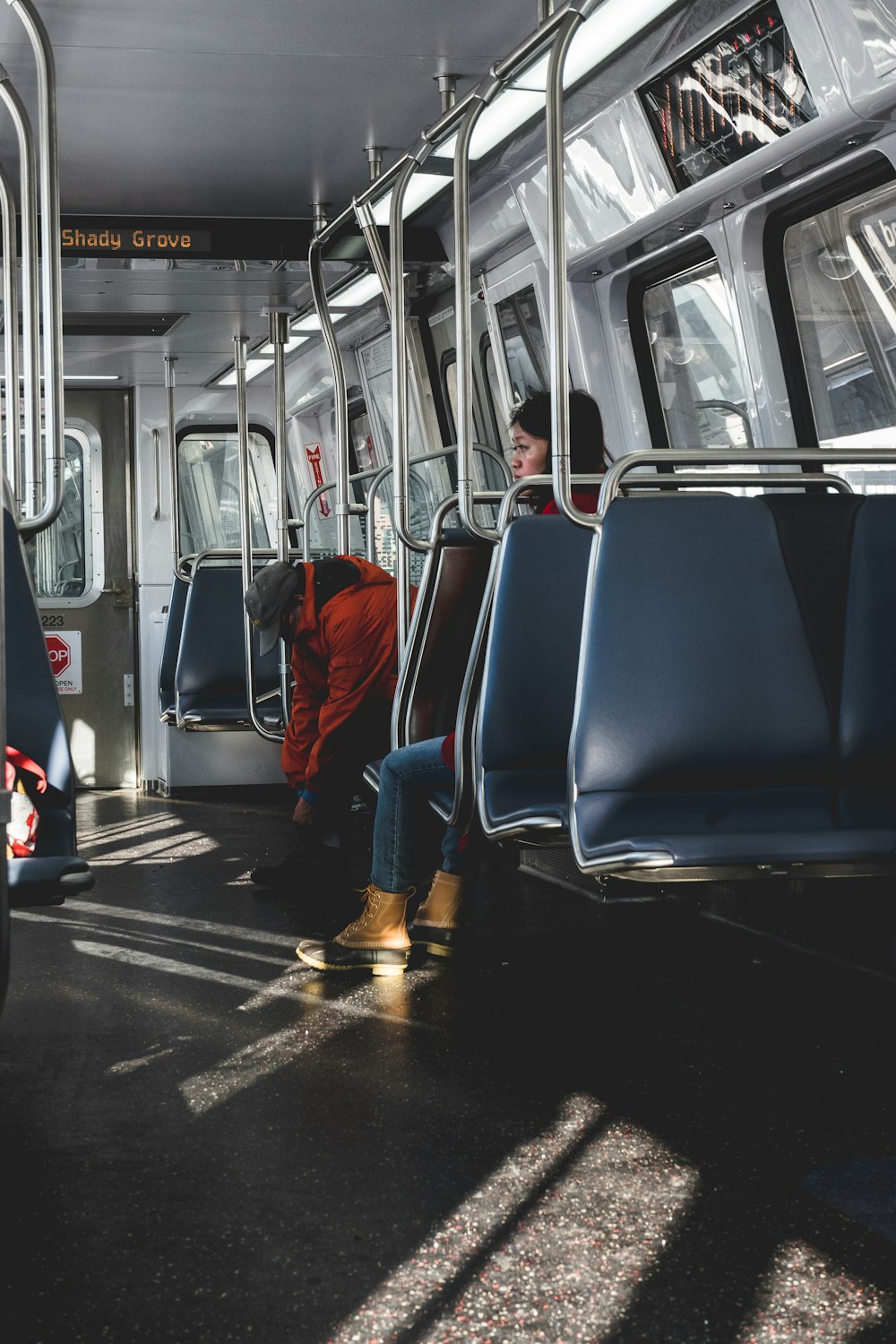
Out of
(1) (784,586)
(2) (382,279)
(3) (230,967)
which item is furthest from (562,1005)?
(2) (382,279)

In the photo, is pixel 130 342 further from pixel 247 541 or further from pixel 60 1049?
pixel 60 1049

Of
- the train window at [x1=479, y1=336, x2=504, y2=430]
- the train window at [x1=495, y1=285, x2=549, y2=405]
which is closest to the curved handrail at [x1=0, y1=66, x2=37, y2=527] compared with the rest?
the train window at [x1=495, y1=285, x2=549, y2=405]

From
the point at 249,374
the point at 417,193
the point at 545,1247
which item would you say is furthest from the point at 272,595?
the point at 249,374

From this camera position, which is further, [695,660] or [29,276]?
A: [29,276]

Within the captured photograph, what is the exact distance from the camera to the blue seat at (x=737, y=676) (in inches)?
112

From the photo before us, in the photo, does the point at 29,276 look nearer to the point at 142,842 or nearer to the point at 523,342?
the point at 523,342

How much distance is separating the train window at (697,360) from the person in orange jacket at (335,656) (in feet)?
4.21

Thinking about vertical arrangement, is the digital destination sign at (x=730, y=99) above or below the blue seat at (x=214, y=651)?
above

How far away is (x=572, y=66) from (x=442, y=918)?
2587mm

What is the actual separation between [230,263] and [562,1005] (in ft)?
11.7

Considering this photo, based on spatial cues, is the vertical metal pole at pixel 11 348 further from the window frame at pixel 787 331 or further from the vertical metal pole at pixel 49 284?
the window frame at pixel 787 331

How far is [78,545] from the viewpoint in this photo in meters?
9.61

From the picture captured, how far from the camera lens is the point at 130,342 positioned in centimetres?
791

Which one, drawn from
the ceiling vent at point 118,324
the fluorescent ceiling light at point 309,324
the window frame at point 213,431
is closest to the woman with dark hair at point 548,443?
the fluorescent ceiling light at point 309,324
